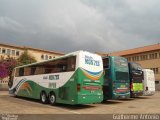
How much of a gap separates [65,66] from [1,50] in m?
44.4

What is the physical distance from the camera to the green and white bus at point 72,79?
1391cm

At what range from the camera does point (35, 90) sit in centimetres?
1891

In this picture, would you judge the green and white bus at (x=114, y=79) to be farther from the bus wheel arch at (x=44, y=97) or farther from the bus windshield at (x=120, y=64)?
the bus wheel arch at (x=44, y=97)

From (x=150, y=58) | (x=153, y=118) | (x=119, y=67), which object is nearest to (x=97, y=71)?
(x=119, y=67)

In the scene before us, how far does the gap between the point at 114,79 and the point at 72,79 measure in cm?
419

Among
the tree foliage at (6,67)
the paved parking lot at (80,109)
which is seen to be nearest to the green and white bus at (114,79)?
the paved parking lot at (80,109)

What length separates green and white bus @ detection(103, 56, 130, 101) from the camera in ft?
55.6

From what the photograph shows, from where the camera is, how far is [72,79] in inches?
556

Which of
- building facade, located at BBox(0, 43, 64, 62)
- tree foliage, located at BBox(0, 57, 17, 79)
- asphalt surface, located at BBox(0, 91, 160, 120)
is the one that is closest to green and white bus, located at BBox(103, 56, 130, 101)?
asphalt surface, located at BBox(0, 91, 160, 120)

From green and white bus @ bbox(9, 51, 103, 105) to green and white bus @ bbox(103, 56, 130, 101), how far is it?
1708 mm

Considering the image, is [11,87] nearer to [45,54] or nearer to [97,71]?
[97,71]

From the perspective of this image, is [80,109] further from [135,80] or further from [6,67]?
[6,67]

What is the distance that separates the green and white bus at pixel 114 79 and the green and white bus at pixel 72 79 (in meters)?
1.71

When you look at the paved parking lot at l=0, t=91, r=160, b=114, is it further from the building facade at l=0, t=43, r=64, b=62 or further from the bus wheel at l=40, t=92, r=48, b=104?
the building facade at l=0, t=43, r=64, b=62
